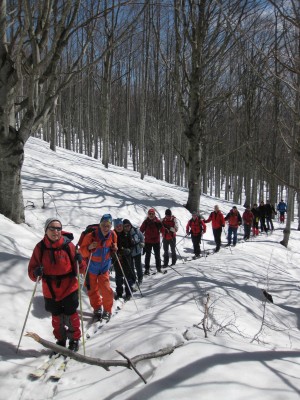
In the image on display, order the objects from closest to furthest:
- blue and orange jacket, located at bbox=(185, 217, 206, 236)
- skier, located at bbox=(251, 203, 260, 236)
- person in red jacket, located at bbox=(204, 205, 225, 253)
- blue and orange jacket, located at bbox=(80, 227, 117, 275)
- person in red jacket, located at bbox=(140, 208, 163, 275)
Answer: blue and orange jacket, located at bbox=(80, 227, 117, 275)
person in red jacket, located at bbox=(140, 208, 163, 275)
blue and orange jacket, located at bbox=(185, 217, 206, 236)
person in red jacket, located at bbox=(204, 205, 225, 253)
skier, located at bbox=(251, 203, 260, 236)

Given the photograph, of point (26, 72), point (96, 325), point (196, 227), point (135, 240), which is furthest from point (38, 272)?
point (196, 227)

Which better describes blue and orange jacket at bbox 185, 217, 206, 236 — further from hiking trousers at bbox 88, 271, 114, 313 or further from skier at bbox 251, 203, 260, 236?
skier at bbox 251, 203, 260, 236

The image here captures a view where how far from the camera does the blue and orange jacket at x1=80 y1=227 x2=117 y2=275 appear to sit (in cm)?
528

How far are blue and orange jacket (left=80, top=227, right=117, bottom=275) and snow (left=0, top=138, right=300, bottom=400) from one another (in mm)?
758

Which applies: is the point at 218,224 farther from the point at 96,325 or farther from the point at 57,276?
the point at 57,276

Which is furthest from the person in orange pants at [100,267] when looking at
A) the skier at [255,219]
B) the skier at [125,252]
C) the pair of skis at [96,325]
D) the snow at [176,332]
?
the skier at [255,219]

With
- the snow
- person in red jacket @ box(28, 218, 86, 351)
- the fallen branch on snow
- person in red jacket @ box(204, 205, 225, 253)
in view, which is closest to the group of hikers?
person in red jacket @ box(28, 218, 86, 351)

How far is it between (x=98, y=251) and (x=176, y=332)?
201cm

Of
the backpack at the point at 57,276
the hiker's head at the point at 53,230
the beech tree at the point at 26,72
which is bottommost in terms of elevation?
the backpack at the point at 57,276

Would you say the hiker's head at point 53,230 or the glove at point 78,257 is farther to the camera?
the glove at point 78,257

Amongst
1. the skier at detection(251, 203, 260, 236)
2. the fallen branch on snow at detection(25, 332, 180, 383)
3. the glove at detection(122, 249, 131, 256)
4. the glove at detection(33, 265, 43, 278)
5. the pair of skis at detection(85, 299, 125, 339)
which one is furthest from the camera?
the skier at detection(251, 203, 260, 236)

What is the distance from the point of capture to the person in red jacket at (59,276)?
4.07m

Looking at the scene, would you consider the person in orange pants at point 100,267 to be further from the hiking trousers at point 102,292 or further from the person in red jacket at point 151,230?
the person in red jacket at point 151,230

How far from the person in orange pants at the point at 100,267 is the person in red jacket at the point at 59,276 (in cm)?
102
